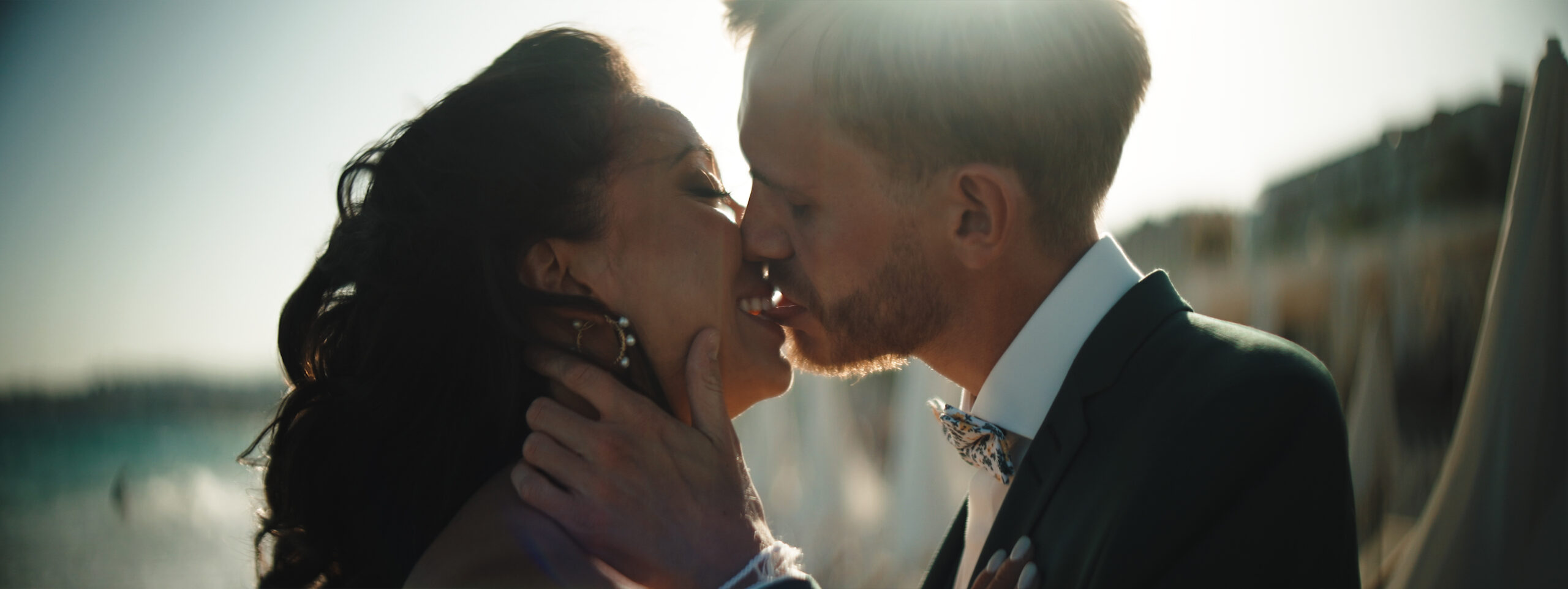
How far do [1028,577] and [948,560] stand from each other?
93cm

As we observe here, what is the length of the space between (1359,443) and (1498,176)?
1.41 meters

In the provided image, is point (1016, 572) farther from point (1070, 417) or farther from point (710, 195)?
point (710, 195)

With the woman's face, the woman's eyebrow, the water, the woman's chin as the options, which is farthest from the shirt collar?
the water

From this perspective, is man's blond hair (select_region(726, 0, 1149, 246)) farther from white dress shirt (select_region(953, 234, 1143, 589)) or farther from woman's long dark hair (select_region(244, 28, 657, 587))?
woman's long dark hair (select_region(244, 28, 657, 587))

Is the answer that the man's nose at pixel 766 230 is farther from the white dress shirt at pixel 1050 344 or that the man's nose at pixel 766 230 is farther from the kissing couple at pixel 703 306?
the white dress shirt at pixel 1050 344

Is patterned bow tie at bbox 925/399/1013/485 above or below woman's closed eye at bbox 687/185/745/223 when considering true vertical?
below

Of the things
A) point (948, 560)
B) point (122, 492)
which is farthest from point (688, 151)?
point (122, 492)

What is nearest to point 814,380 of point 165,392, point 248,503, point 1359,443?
point 1359,443

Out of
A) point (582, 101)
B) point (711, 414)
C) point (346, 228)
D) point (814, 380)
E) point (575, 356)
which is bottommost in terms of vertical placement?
point (814, 380)

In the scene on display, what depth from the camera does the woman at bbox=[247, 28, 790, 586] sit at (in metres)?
2.11

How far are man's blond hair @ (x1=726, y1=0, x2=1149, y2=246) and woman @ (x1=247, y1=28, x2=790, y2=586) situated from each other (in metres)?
0.54

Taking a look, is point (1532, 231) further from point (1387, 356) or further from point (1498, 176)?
point (1387, 356)

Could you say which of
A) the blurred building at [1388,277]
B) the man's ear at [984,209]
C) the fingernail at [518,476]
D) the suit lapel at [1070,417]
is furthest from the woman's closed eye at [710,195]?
the blurred building at [1388,277]

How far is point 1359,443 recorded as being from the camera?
4.11 m
